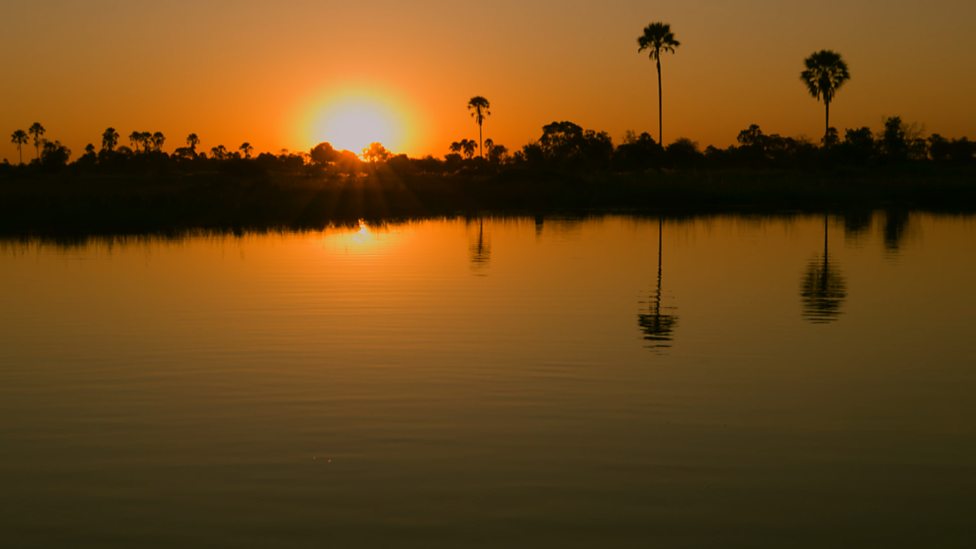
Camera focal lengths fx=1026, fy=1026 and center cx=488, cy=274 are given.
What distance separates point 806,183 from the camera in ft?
305

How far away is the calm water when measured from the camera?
29.6 ft

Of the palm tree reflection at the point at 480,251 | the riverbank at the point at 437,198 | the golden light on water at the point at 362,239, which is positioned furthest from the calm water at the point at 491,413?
the riverbank at the point at 437,198

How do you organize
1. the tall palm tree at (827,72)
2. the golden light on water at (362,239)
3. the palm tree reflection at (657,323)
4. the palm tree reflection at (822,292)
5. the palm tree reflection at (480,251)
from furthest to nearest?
the tall palm tree at (827,72)
the golden light on water at (362,239)
the palm tree reflection at (480,251)
the palm tree reflection at (822,292)
the palm tree reflection at (657,323)

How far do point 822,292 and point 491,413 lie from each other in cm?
1490

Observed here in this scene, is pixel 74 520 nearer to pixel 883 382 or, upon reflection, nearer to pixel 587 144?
pixel 883 382

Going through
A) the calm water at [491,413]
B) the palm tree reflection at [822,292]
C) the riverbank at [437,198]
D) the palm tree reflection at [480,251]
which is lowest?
the calm water at [491,413]

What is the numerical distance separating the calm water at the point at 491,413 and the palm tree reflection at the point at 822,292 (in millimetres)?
172

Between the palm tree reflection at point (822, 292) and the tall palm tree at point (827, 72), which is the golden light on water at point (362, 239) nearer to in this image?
the palm tree reflection at point (822, 292)

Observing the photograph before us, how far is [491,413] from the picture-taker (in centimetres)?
1275

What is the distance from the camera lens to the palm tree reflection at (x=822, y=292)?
21188 millimetres

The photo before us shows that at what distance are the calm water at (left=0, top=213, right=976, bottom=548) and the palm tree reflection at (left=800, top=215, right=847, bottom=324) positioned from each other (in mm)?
172

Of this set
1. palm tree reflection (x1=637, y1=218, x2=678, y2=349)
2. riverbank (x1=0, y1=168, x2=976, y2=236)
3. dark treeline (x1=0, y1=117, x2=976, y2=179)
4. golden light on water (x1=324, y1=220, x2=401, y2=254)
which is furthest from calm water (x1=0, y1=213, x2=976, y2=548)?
dark treeline (x1=0, y1=117, x2=976, y2=179)

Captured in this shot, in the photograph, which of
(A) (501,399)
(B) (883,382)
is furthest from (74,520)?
(B) (883,382)

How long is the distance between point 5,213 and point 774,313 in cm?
4687
